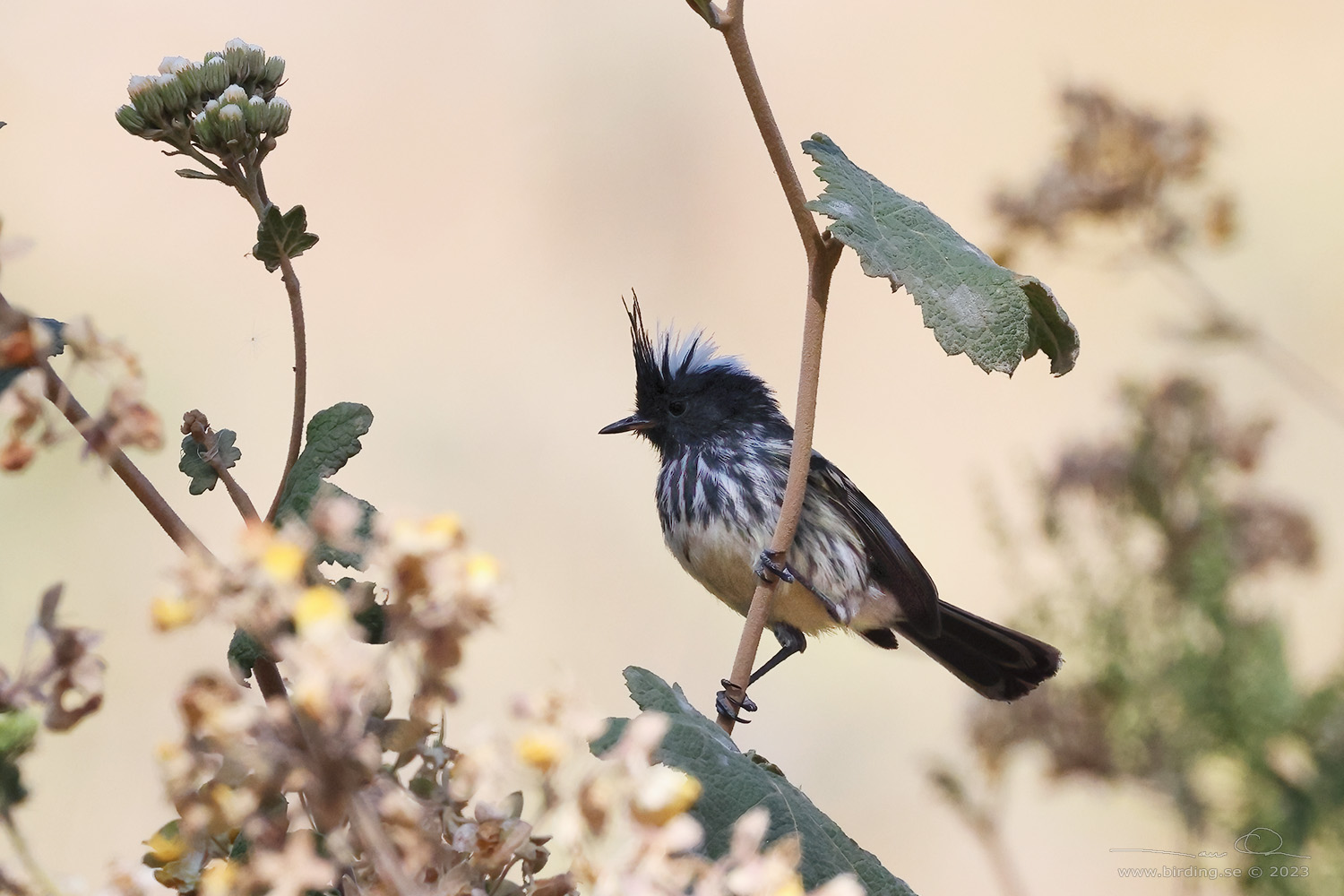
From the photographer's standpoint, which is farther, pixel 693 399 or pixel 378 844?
pixel 693 399

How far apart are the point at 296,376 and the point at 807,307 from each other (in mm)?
424

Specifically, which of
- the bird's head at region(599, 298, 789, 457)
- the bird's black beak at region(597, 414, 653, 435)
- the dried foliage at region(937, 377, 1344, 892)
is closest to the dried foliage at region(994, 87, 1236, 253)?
the dried foliage at region(937, 377, 1344, 892)

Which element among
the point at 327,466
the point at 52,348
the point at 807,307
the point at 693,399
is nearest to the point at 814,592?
the point at 693,399

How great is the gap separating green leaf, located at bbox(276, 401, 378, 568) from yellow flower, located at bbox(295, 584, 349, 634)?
205 millimetres

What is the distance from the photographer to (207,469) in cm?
90

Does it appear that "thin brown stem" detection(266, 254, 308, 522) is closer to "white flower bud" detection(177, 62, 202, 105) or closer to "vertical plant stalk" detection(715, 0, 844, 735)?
"white flower bud" detection(177, 62, 202, 105)

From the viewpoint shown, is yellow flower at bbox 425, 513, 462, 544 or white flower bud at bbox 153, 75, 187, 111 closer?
yellow flower at bbox 425, 513, 462, 544

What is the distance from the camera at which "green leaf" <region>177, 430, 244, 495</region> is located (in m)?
0.88

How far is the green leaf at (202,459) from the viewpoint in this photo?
34.8 inches

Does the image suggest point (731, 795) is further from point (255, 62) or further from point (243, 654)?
point (255, 62)

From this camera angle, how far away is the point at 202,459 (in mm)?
898
